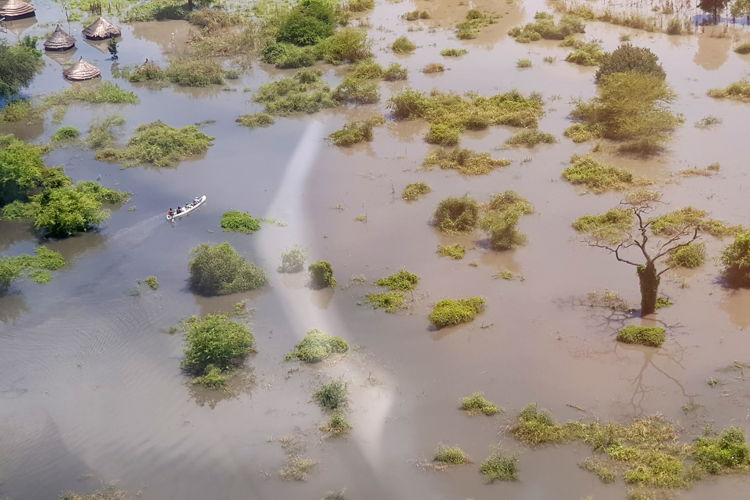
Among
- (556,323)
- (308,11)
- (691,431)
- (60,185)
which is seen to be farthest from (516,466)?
(308,11)

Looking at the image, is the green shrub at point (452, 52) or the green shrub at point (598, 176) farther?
the green shrub at point (452, 52)

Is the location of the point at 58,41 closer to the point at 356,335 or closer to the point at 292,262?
the point at 292,262

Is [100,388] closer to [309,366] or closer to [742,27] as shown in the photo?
[309,366]

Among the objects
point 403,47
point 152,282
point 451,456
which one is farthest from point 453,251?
point 403,47

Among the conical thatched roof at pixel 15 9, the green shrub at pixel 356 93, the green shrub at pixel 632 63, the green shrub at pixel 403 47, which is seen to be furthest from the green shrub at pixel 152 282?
the conical thatched roof at pixel 15 9

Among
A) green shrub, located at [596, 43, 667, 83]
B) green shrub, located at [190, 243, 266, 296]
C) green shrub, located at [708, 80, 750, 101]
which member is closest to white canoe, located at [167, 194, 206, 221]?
green shrub, located at [190, 243, 266, 296]

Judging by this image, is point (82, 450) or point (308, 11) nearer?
point (82, 450)

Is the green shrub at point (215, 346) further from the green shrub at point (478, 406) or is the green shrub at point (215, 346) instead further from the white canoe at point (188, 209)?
the white canoe at point (188, 209)
